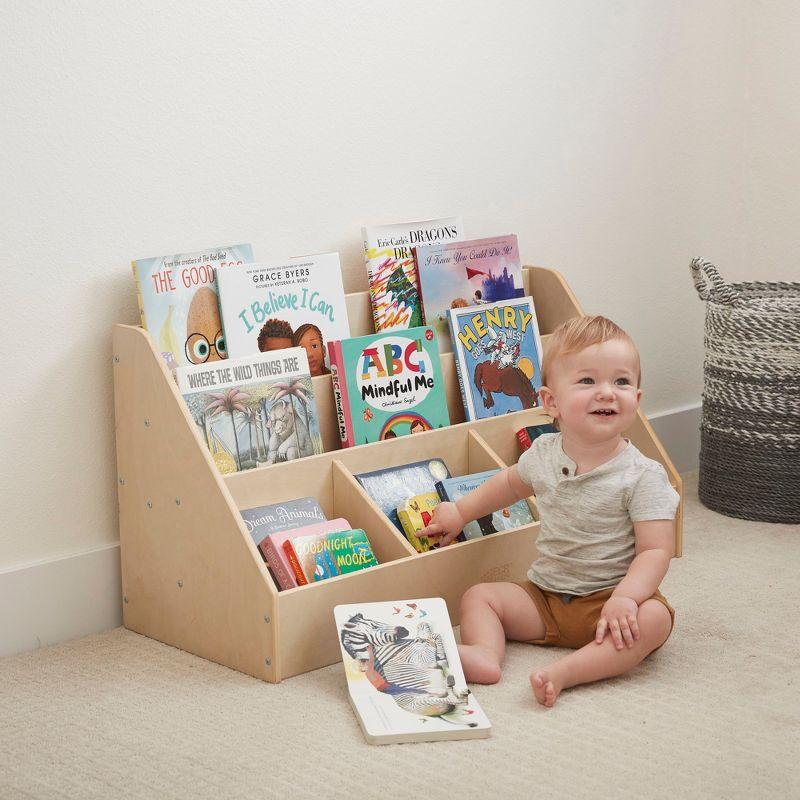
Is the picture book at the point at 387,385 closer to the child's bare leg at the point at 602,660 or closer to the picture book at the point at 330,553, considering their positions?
the picture book at the point at 330,553

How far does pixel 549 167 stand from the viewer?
2.10m

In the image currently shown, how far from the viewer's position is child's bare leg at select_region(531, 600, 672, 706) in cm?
132

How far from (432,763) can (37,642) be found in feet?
2.36

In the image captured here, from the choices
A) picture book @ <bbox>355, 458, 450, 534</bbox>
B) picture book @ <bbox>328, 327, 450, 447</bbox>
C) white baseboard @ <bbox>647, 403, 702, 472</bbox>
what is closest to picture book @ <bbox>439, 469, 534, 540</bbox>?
picture book @ <bbox>355, 458, 450, 534</bbox>

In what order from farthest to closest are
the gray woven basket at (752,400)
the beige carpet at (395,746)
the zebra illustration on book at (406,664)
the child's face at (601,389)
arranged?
the gray woven basket at (752,400) < the child's face at (601,389) < the zebra illustration on book at (406,664) < the beige carpet at (395,746)

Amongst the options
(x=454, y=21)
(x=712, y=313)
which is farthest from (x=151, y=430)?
(x=712, y=313)

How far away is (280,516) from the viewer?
1.57 meters

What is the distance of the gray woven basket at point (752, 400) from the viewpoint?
1.98 m

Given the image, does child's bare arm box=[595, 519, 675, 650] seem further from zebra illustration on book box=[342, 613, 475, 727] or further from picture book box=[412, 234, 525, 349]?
picture book box=[412, 234, 525, 349]

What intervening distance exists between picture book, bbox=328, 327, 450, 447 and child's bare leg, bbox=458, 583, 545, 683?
1.16 feet

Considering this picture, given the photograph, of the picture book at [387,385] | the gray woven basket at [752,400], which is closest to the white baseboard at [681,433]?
the gray woven basket at [752,400]

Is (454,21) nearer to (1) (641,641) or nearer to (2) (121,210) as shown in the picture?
(2) (121,210)

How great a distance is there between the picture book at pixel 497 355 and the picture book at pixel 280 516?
39cm

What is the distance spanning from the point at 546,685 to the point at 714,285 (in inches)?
41.2
